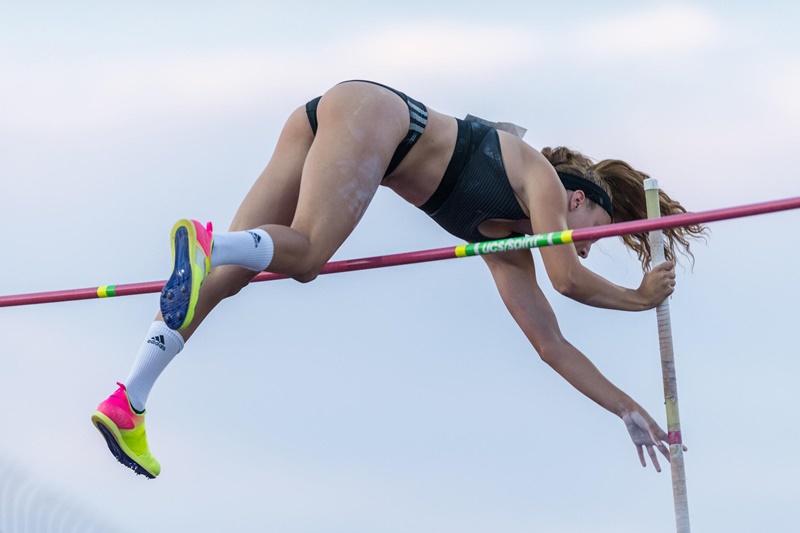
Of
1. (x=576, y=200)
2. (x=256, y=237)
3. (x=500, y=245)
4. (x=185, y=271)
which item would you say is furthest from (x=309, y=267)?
(x=576, y=200)

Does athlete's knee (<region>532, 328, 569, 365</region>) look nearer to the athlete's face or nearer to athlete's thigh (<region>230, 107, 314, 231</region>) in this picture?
the athlete's face

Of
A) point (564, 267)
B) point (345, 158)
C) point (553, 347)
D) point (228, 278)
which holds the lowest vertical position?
point (228, 278)

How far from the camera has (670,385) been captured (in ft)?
20.4

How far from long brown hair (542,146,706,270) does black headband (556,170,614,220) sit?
55mm

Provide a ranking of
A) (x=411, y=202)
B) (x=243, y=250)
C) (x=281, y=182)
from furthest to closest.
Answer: (x=411, y=202)
(x=281, y=182)
(x=243, y=250)

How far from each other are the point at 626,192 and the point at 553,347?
861mm

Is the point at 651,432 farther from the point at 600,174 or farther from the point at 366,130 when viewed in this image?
the point at 366,130

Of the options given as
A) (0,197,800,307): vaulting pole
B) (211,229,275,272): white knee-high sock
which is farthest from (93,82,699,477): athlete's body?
(0,197,800,307): vaulting pole

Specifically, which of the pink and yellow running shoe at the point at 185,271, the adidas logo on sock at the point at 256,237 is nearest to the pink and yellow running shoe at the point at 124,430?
the pink and yellow running shoe at the point at 185,271

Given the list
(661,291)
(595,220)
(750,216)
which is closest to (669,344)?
(661,291)

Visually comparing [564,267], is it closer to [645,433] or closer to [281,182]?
[645,433]

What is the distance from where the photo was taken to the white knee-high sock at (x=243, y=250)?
4.75 meters

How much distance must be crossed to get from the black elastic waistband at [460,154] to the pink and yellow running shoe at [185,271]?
1.27 metres

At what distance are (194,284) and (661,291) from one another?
7.68 ft
